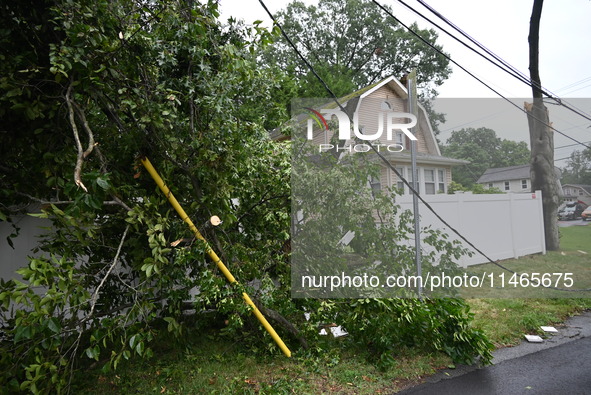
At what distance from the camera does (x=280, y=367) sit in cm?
386

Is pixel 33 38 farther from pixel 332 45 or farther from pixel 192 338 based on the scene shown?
pixel 332 45

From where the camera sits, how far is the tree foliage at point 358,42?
19.4m

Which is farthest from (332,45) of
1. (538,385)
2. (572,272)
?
(538,385)

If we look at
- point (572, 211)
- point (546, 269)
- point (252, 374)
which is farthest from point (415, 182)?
point (252, 374)

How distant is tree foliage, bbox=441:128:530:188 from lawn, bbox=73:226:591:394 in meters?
0.99

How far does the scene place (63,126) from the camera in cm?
354

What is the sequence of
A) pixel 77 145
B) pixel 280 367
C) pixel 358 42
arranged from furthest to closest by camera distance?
pixel 358 42 < pixel 280 367 < pixel 77 145

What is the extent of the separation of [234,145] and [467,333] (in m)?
2.89

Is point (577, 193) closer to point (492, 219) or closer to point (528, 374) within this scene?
point (492, 219)

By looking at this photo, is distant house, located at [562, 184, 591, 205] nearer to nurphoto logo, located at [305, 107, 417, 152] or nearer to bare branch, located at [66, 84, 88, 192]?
nurphoto logo, located at [305, 107, 417, 152]

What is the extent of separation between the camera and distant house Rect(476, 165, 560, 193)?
441cm

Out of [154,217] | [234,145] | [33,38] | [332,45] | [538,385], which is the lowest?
[538,385]

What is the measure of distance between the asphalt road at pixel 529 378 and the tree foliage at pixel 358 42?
54.9ft

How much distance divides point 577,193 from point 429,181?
5.57 ft
